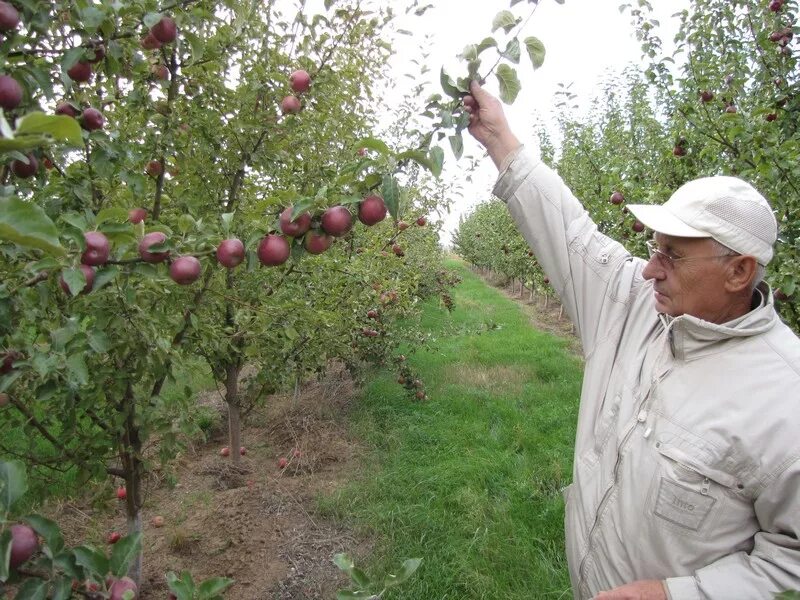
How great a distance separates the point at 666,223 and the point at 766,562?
A: 2.66ft

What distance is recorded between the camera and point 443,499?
398 cm

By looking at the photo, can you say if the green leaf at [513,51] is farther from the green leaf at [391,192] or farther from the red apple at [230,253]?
the red apple at [230,253]

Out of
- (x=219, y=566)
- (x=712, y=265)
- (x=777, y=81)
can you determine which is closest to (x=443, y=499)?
(x=219, y=566)

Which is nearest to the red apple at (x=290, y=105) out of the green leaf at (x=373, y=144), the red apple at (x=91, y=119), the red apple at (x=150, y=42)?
the red apple at (x=150, y=42)

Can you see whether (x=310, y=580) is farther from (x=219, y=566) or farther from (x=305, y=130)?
(x=305, y=130)

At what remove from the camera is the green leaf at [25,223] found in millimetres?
597

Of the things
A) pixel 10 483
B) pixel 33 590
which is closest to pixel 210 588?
pixel 33 590

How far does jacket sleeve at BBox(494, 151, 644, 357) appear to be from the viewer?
176 centimetres

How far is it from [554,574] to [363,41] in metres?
3.28

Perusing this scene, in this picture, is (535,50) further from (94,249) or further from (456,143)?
(94,249)

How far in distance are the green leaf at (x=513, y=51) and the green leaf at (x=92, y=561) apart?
1331mm

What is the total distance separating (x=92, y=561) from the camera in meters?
1.00

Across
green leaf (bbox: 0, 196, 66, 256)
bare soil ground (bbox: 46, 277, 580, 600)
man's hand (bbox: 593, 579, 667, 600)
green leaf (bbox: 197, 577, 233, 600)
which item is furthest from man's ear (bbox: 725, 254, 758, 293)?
bare soil ground (bbox: 46, 277, 580, 600)

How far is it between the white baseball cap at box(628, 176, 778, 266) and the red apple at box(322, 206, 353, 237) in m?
0.82
